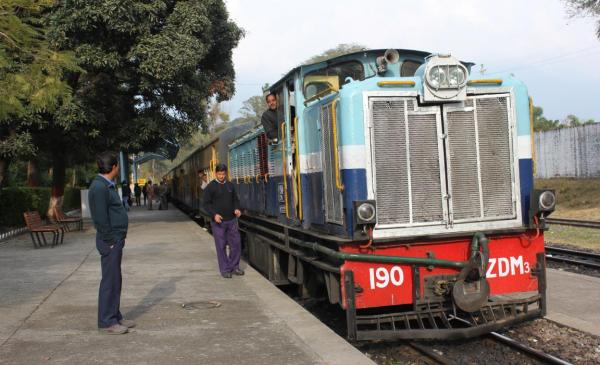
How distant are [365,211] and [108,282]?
2621mm

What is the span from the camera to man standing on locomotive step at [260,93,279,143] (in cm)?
796

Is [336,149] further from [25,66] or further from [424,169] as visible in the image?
[25,66]

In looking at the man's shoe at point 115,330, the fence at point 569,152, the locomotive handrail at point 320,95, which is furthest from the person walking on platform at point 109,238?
the fence at point 569,152

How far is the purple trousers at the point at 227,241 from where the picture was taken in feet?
29.0

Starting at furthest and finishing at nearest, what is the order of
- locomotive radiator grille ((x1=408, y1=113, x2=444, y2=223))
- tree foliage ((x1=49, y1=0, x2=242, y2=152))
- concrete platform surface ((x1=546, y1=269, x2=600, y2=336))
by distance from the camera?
tree foliage ((x1=49, y1=0, x2=242, y2=152)) < concrete platform surface ((x1=546, y1=269, x2=600, y2=336)) < locomotive radiator grille ((x1=408, y1=113, x2=444, y2=223))

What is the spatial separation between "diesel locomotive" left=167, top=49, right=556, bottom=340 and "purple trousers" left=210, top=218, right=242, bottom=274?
8.67ft

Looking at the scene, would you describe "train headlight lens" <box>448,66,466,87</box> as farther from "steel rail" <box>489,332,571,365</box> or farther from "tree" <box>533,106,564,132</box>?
"tree" <box>533,106,564,132</box>

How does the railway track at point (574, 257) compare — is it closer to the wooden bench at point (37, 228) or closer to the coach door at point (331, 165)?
the coach door at point (331, 165)

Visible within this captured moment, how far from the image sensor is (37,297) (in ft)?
24.5

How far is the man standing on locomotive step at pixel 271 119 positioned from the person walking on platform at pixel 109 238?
2801mm

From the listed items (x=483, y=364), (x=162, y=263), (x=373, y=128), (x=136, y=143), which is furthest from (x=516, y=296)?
(x=136, y=143)

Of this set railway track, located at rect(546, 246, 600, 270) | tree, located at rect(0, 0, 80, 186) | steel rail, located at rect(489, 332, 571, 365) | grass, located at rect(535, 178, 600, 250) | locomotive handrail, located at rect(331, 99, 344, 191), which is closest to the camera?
steel rail, located at rect(489, 332, 571, 365)

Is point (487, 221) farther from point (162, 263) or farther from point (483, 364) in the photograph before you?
point (162, 263)

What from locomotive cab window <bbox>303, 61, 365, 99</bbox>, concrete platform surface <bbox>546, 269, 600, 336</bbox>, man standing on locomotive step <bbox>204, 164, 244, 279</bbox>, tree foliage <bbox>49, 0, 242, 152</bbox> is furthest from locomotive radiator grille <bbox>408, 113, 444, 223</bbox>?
tree foliage <bbox>49, 0, 242, 152</bbox>
